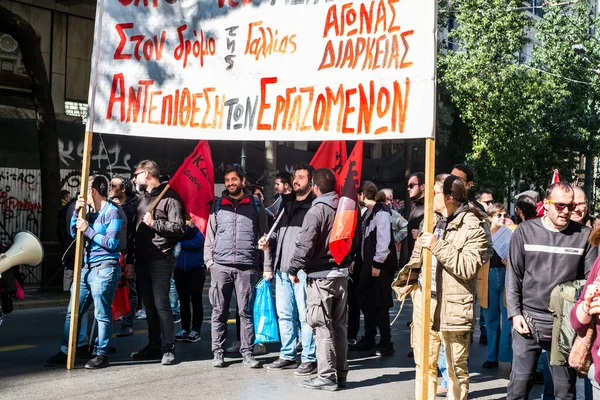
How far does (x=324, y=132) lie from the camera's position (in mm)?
6789

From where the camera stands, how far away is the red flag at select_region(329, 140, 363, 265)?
7043 millimetres

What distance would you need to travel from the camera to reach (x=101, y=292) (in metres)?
7.46

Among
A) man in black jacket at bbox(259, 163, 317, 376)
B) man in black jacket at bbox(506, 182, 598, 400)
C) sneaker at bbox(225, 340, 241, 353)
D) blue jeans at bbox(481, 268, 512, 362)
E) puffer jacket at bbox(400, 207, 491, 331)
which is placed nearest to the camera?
man in black jacket at bbox(506, 182, 598, 400)

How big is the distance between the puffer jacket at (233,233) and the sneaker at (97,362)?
1326 millimetres

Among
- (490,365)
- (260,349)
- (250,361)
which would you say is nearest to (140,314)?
(260,349)

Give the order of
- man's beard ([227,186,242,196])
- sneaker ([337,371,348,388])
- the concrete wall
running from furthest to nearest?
the concrete wall < man's beard ([227,186,242,196]) < sneaker ([337,371,348,388])

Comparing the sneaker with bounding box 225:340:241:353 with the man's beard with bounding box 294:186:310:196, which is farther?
the sneaker with bounding box 225:340:241:353

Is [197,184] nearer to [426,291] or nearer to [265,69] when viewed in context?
[265,69]

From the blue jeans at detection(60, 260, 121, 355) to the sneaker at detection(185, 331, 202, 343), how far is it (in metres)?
1.77

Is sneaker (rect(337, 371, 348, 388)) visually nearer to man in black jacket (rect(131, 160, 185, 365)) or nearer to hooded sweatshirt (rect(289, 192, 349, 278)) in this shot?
hooded sweatshirt (rect(289, 192, 349, 278))

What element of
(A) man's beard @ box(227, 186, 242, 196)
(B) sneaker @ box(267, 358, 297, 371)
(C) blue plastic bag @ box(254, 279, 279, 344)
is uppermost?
(A) man's beard @ box(227, 186, 242, 196)

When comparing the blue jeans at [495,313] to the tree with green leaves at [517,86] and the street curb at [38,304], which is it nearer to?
the street curb at [38,304]

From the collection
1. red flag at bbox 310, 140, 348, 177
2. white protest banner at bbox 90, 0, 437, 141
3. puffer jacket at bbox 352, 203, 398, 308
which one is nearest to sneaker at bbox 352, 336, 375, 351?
puffer jacket at bbox 352, 203, 398, 308

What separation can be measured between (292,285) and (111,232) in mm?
1864
